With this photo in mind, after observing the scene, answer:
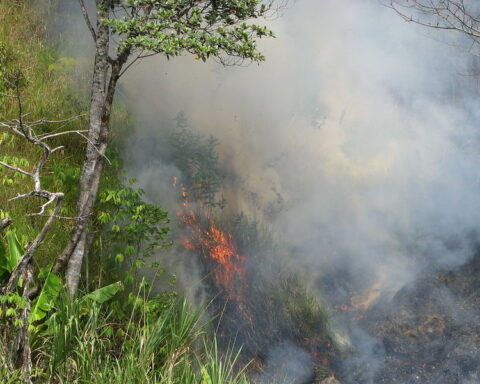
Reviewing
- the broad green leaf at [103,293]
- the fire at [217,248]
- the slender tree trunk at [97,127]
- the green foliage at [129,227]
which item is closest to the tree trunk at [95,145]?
the slender tree trunk at [97,127]

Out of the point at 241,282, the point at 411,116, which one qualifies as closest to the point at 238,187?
the point at 241,282

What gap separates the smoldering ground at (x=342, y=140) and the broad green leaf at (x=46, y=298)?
3.15 metres

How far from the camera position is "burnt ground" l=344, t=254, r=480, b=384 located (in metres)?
6.23

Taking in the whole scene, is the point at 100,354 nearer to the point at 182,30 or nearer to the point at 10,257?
the point at 10,257

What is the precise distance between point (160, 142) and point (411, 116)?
514 cm

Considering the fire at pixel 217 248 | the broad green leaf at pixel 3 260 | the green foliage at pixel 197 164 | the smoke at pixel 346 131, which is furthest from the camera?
the smoke at pixel 346 131

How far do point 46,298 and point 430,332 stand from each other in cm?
552

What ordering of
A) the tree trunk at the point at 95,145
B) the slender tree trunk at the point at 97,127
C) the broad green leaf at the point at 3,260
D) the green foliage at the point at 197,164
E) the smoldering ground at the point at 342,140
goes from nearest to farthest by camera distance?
the broad green leaf at the point at 3,260 → the tree trunk at the point at 95,145 → the slender tree trunk at the point at 97,127 → the green foliage at the point at 197,164 → the smoldering ground at the point at 342,140

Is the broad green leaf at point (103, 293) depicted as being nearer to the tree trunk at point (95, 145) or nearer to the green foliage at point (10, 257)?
the tree trunk at point (95, 145)

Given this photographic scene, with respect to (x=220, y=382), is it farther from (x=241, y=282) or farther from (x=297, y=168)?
(x=297, y=168)

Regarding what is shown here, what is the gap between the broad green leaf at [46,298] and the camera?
3505 mm

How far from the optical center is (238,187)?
7766 mm

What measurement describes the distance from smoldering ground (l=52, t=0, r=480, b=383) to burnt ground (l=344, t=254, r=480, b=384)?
0.19 m

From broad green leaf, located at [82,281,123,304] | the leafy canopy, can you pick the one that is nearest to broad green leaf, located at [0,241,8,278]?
broad green leaf, located at [82,281,123,304]
